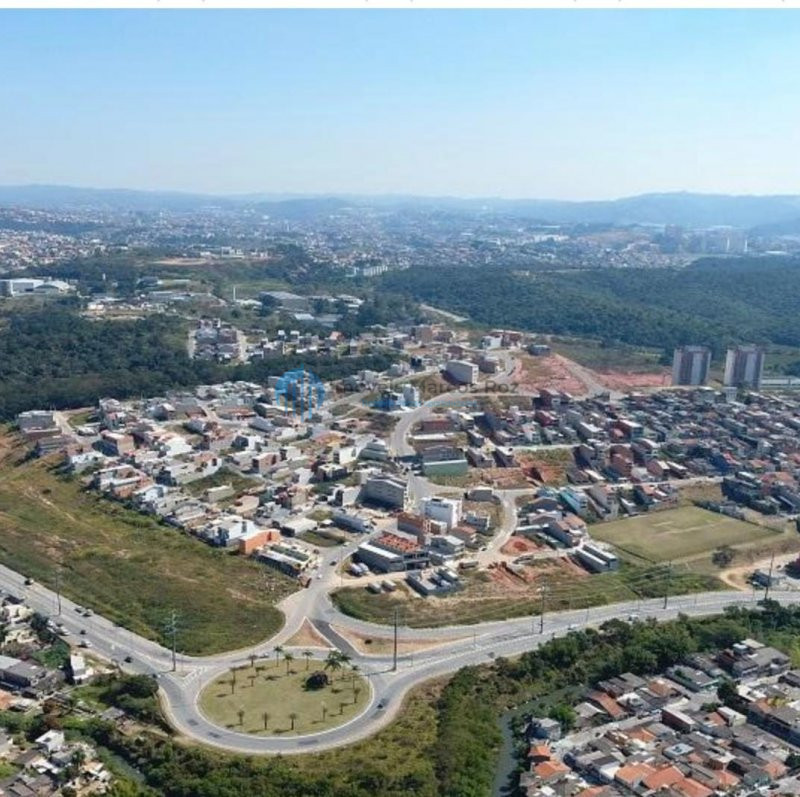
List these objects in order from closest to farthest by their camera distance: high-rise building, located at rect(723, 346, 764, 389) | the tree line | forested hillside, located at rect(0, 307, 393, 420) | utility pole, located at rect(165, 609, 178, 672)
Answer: the tree line, utility pole, located at rect(165, 609, 178, 672), forested hillside, located at rect(0, 307, 393, 420), high-rise building, located at rect(723, 346, 764, 389)

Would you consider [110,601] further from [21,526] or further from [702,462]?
[702,462]

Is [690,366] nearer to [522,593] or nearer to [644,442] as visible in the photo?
[644,442]

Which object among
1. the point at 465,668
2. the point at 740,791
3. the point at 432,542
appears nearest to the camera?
the point at 740,791

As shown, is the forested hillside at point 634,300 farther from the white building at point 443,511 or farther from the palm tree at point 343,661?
the palm tree at point 343,661

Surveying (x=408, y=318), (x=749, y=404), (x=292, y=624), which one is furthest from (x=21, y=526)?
(x=408, y=318)

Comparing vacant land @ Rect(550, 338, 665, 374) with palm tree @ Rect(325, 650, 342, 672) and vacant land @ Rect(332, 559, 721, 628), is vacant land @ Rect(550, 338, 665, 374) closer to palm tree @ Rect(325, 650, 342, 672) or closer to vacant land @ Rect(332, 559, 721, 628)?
vacant land @ Rect(332, 559, 721, 628)

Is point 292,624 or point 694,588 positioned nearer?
point 292,624

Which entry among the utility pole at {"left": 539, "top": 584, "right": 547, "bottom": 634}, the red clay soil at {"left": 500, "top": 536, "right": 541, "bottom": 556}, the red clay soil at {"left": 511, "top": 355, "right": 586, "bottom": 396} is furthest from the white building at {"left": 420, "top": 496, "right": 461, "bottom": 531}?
the red clay soil at {"left": 511, "top": 355, "right": 586, "bottom": 396}
